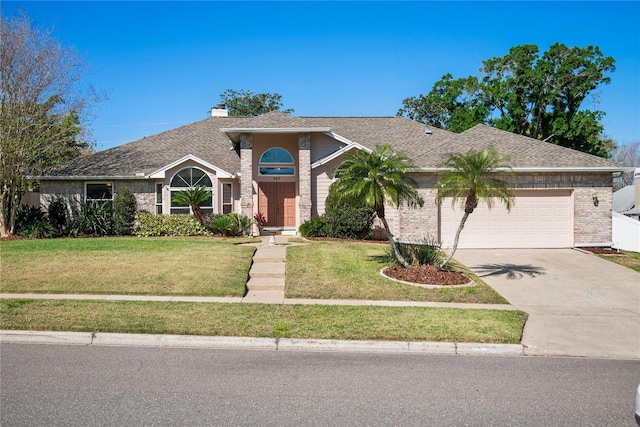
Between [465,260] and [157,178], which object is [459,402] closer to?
[465,260]

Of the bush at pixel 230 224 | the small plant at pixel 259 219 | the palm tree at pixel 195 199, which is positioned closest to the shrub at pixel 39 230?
the palm tree at pixel 195 199

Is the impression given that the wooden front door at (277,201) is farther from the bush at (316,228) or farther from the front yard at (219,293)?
the front yard at (219,293)

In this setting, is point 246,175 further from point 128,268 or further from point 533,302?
point 533,302

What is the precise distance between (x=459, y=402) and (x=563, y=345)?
348 centimetres

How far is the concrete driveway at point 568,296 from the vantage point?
8.41 meters

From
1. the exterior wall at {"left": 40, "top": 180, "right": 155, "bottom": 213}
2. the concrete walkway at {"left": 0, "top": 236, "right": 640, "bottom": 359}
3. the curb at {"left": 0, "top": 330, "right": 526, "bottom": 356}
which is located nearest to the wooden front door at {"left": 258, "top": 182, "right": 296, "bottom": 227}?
the concrete walkway at {"left": 0, "top": 236, "right": 640, "bottom": 359}

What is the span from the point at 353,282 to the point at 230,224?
9.54m

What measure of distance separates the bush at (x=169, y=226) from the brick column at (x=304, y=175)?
4.11 m

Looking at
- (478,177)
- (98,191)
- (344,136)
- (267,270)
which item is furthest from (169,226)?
(478,177)

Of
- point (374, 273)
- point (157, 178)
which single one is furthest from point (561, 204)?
point (157, 178)

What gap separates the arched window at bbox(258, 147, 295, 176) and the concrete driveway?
8.58 metres

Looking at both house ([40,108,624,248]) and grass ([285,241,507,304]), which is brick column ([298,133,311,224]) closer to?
house ([40,108,624,248])

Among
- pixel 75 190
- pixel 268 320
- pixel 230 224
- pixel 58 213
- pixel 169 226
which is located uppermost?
pixel 75 190

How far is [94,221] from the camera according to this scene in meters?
21.7
